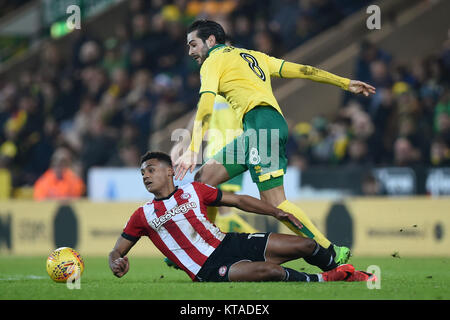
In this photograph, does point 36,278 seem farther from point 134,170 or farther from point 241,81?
point 134,170

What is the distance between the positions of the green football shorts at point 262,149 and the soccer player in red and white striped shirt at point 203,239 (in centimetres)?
47

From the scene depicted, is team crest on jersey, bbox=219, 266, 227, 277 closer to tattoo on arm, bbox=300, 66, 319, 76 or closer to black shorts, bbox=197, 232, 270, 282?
black shorts, bbox=197, 232, 270, 282

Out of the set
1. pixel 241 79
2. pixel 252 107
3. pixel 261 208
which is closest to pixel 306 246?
pixel 261 208

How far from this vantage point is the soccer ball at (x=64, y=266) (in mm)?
6832

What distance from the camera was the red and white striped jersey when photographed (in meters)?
6.46

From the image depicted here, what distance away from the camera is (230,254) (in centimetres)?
647

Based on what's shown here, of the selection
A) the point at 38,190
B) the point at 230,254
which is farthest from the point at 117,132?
the point at 230,254

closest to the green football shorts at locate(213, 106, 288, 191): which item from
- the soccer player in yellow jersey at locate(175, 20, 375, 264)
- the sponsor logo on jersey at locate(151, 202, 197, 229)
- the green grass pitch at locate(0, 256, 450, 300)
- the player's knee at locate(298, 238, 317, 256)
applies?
the soccer player in yellow jersey at locate(175, 20, 375, 264)

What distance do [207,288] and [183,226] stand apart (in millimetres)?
621

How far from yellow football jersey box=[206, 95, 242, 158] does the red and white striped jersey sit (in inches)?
82.2

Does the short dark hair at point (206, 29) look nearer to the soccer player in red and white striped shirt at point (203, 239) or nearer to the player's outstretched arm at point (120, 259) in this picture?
the soccer player in red and white striped shirt at point (203, 239)

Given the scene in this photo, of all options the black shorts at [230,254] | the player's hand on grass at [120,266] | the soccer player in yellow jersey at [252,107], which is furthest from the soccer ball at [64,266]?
the soccer player in yellow jersey at [252,107]

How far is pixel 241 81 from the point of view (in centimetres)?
709
